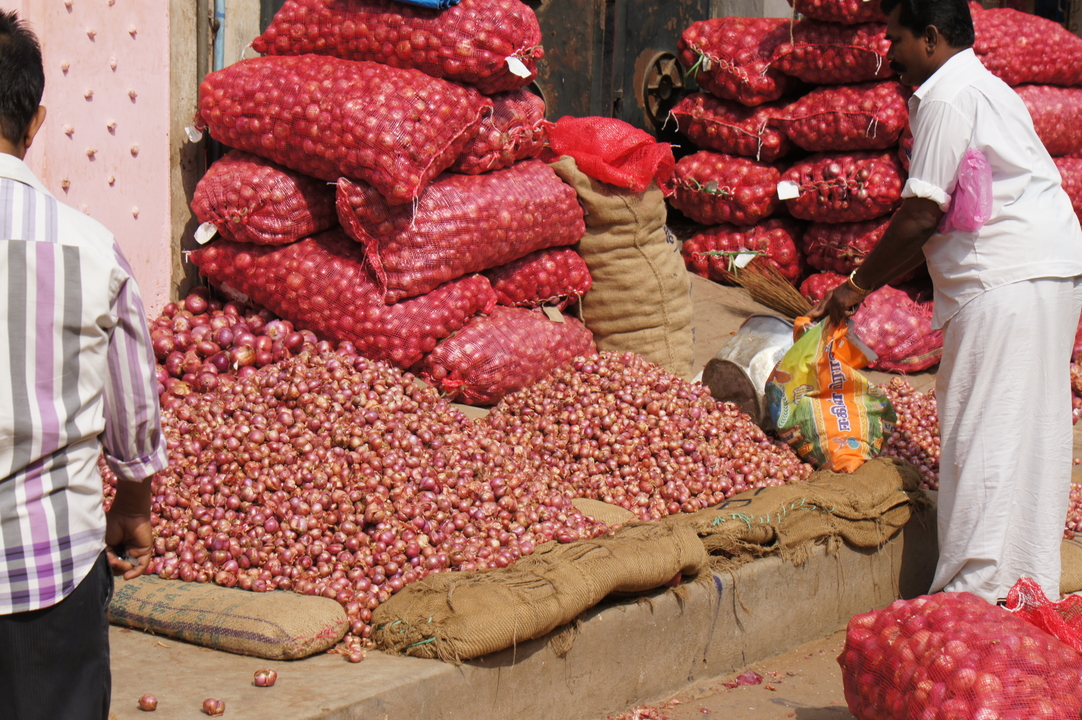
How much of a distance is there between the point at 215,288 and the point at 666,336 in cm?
210

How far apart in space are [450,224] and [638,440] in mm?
1105

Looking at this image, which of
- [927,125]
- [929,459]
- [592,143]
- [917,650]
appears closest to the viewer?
[917,650]

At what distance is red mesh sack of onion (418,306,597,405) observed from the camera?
3.93 m

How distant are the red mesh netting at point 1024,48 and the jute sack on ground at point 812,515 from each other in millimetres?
3311

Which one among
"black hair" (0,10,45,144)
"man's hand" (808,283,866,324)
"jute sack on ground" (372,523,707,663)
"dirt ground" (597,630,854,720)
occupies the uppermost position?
"black hair" (0,10,45,144)

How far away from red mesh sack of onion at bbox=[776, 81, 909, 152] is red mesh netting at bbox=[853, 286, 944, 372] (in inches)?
35.8

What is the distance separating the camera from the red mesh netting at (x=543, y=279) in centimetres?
441

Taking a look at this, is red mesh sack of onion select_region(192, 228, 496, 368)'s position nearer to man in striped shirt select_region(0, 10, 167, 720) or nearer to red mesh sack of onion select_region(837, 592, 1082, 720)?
red mesh sack of onion select_region(837, 592, 1082, 720)

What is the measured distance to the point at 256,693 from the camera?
7.04 feet

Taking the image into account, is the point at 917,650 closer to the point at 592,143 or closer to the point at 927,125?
the point at 927,125

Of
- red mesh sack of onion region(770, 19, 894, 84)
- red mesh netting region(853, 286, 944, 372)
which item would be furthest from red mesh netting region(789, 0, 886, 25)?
red mesh netting region(853, 286, 944, 372)

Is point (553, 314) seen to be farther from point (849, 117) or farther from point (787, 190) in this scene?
point (849, 117)

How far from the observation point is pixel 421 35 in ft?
12.4

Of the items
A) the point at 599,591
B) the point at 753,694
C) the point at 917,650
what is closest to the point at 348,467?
the point at 599,591
